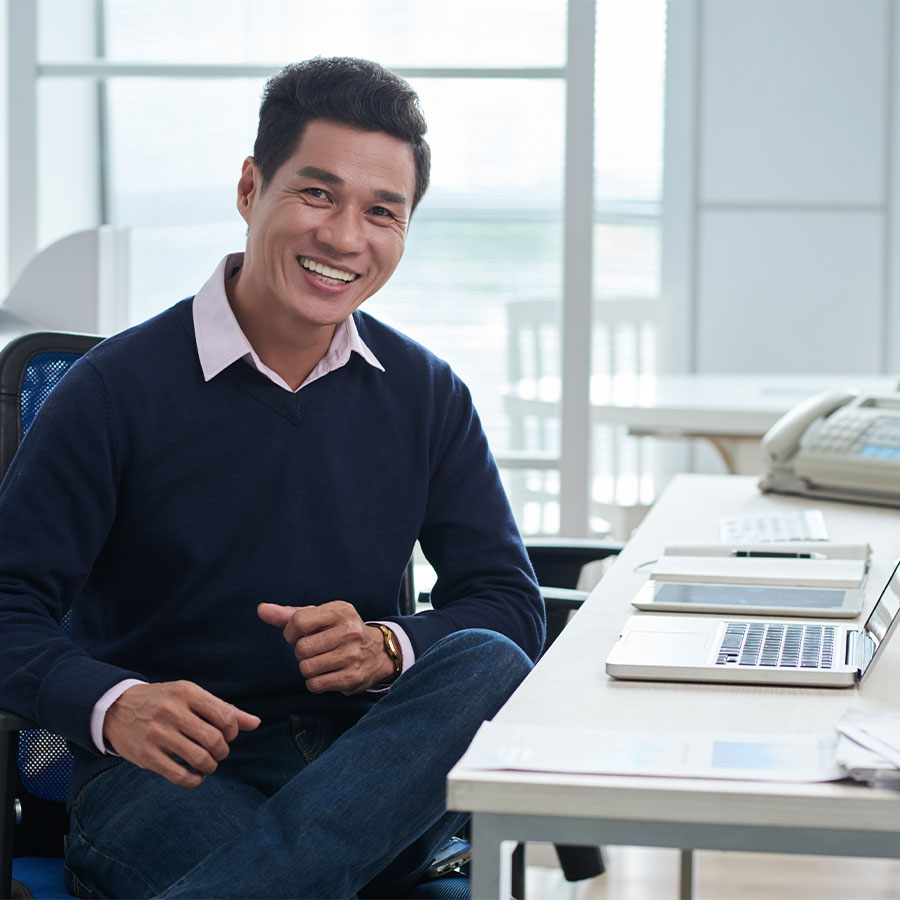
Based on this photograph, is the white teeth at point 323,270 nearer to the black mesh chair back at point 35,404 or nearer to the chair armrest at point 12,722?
the black mesh chair back at point 35,404

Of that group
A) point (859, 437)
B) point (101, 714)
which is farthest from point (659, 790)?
point (859, 437)

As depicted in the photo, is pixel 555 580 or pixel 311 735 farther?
pixel 555 580

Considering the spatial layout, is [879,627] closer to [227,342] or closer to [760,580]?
[760,580]

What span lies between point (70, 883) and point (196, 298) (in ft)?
2.07

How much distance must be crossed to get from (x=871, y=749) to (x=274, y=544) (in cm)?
73

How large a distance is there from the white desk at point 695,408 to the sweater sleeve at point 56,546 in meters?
1.62

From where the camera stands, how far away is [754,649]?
1195mm

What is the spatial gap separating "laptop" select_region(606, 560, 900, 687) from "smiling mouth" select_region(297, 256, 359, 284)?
50cm

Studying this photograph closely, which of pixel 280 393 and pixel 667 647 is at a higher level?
pixel 280 393

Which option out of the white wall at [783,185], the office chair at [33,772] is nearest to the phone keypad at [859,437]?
the office chair at [33,772]

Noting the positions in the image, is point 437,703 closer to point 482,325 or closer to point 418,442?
point 418,442

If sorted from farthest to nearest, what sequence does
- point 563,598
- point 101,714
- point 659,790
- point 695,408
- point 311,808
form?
point 695,408 < point 563,598 < point 101,714 < point 311,808 < point 659,790

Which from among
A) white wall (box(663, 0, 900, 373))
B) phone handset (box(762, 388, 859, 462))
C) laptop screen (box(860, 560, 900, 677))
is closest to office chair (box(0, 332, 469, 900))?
laptop screen (box(860, 560, 900, 677))

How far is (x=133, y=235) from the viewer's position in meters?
2.83
